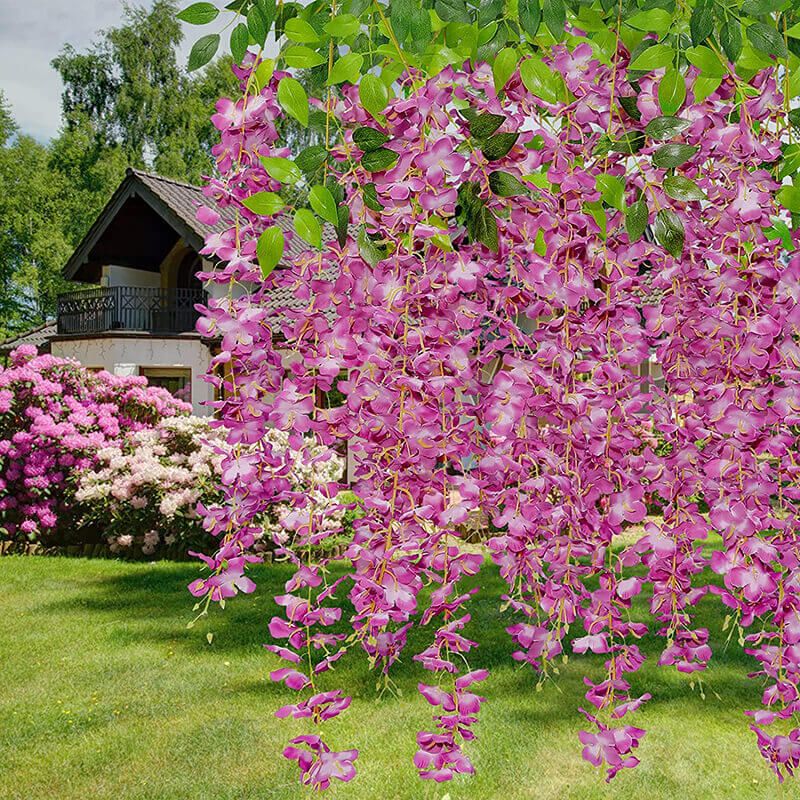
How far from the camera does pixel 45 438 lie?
10.8m

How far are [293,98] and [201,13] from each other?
1.24 ft

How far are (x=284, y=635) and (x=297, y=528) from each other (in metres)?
0.20

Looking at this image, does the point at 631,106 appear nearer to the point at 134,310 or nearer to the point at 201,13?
the point at 201,13

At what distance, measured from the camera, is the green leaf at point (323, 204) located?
4.86ft

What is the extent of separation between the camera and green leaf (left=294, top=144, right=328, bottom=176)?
153 cm

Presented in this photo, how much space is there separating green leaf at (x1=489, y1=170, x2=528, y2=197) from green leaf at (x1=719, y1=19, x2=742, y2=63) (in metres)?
0.54

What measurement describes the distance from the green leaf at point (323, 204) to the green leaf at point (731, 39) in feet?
2.81

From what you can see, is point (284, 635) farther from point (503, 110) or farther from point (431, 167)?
point (503, 110)

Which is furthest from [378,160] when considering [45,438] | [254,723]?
[45,438]

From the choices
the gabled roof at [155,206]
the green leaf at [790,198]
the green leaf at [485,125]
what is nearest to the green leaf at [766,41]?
the green leaf at [790,198]

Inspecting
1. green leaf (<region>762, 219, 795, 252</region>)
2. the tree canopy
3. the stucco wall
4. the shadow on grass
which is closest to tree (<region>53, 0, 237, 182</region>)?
the tree canopy

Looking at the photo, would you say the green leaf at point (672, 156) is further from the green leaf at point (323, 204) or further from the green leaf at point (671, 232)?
the green leaf at point (323, 204)

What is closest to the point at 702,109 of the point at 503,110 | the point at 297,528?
the point at 503,110

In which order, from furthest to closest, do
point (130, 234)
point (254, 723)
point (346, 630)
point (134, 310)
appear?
point (130, 234)
point (134, 310)
point (346, 630)
point (254, 723)
